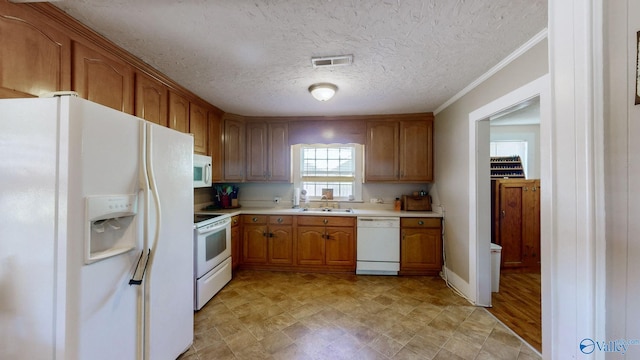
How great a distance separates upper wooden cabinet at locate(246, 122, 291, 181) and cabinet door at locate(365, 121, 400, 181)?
4.22ft

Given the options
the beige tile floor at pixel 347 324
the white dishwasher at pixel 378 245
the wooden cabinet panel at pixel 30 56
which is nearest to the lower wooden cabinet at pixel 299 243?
the white dishwasher at pixel 378 245

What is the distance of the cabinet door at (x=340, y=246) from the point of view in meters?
3.32

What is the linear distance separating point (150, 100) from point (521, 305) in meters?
4.28

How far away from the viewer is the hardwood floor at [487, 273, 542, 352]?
2.03 metres

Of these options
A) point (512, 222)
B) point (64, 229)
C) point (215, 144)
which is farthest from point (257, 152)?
point (512, 222)

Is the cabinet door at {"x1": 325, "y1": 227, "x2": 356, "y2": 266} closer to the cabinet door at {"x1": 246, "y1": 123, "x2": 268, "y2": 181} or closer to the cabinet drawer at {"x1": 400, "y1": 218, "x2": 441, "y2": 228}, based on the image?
the cabinet drawer at {"x1": 400, "y1": 218, "x2": 441, "y2": 228}

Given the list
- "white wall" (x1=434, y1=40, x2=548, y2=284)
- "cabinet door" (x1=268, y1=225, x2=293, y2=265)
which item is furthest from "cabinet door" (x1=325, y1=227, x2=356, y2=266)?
"white wall" (x1=434, y1=40, x2=548, y2=284)

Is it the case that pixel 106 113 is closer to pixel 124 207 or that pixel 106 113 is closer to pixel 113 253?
pixel 124 207

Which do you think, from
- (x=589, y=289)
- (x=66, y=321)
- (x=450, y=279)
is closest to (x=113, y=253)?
(x=66, y=321)

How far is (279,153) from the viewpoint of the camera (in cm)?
373

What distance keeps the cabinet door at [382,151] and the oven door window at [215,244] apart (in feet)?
7.29

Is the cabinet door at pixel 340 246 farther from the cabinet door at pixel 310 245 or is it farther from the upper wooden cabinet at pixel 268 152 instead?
the upper wooden cabinet at pixel 268 152

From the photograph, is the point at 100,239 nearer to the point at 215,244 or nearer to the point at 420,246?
the point at 215,244

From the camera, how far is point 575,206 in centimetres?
49
